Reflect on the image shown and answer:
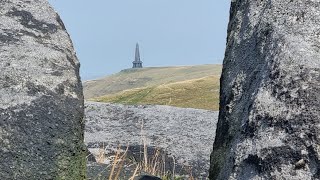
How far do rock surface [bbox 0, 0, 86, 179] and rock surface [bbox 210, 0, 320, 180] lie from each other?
144 centimetres

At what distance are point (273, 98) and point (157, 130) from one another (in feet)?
39.0

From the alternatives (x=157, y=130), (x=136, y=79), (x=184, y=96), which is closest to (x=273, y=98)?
(x=157, y=130)

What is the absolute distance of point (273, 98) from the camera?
4.04 metres

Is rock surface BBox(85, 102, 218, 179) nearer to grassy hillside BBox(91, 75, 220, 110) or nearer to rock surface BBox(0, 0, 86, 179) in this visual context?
rock surface BBox(0, 0, 86, 179)

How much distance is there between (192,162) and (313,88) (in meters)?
9.77

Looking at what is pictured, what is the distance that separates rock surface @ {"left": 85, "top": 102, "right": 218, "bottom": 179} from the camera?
14117mm

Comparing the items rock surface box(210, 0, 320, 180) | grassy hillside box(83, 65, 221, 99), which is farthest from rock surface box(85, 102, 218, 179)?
grassy hillside box(83, 65, 221, 99)

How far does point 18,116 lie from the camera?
5539 millimetres

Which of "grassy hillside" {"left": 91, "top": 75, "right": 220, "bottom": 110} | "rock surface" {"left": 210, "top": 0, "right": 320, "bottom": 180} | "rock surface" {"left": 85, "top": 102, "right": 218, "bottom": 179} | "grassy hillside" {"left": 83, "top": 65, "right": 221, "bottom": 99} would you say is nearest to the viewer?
"rock surface" {"left": 210, "top": 0, "right": 320, "bottom": 180}

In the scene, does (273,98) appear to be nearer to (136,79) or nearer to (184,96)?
(184,96)

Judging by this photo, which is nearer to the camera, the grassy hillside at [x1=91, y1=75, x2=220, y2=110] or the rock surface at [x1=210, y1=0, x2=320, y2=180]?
the rock surface at [x1=210, y1=0, x2=320, y2=180]

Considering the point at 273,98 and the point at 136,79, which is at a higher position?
the point at 273,98

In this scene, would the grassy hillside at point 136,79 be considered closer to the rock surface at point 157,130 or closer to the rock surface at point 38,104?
the rock surface at point 157,130

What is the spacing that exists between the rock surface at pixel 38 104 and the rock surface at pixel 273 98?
1.44 metres
